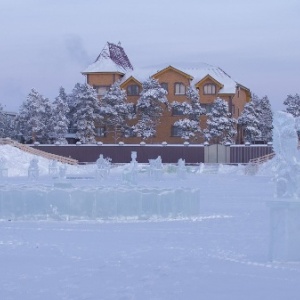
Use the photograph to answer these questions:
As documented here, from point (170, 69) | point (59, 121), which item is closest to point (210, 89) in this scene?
point (170, 69)

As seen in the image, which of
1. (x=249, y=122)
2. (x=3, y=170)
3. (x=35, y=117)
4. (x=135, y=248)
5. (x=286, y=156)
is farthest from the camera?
(x=249, y=122)

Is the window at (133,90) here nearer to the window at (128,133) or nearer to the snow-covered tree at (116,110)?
the snow-covered tree at (116,110)

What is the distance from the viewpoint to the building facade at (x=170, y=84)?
52.4 metres

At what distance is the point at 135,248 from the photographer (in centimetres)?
962

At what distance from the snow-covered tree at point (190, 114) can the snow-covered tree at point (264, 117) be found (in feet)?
24.9

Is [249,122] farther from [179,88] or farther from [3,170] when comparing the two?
[3,170]

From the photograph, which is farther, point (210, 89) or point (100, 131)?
point (100, 131)

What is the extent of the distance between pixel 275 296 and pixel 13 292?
2.59 meters

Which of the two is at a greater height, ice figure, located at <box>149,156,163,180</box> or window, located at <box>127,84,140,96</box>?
window, located at <box>127,84,140,96</box>

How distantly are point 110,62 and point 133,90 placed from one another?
310cm

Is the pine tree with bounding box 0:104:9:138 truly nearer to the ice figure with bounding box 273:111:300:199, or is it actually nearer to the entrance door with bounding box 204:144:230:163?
the entrance door with bounding box 204:144:230:163

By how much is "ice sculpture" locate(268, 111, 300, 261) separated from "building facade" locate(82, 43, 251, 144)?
4287 cm

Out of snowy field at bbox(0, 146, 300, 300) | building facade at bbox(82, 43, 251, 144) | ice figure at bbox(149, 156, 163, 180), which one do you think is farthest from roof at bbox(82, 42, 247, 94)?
snowy field at bbox(0, 146, 300, 300)

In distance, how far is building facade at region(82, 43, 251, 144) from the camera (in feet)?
172
